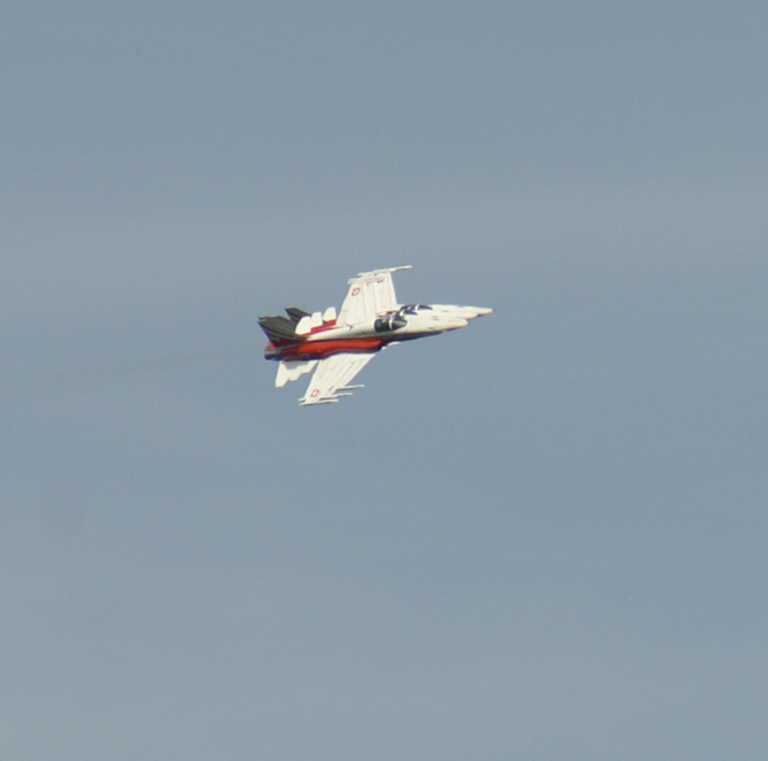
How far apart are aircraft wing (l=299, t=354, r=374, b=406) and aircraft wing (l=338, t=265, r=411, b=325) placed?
3081mm

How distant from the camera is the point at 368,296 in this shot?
10706 cm

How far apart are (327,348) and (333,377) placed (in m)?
2.74

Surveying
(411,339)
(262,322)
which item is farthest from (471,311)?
(262,322)

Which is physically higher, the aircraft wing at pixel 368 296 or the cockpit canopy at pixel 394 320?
the aircraft wing at pixel 368 296

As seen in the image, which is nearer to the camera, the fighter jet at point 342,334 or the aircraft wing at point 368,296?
the fighter jet at point 342,334

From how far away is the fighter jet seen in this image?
102312 millimetres

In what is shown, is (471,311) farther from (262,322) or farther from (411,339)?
(262,322)

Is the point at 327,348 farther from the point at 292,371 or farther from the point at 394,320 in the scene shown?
the point at 394,320

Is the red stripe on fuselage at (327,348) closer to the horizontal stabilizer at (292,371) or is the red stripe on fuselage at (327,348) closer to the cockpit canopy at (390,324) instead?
the horizontal stabilizer at (292,371)

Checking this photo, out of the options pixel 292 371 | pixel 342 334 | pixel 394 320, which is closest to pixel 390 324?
pixel 394 320

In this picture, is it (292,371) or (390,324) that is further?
(292,371)

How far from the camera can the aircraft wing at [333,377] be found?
100312 millimetres

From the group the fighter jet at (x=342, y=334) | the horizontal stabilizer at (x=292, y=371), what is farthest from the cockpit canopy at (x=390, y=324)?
the horizontal stabilizer at (x=292, y=371)

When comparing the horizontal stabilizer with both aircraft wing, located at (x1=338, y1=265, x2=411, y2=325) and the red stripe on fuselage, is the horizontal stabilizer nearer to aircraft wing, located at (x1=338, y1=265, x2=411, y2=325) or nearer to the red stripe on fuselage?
the red stripe on fuselage
